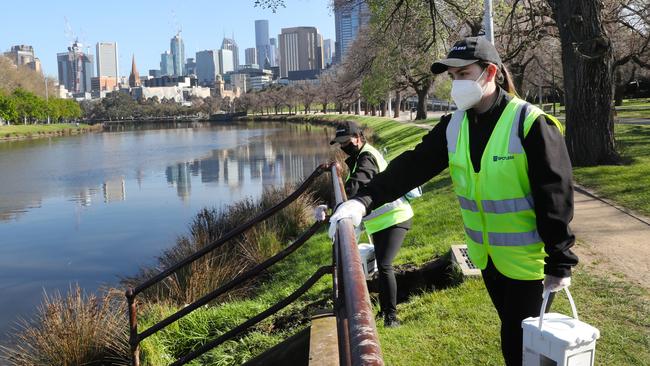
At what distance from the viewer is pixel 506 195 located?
9.09 feet

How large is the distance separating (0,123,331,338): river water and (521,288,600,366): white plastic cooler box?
31.8 feet

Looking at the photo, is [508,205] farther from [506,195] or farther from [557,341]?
[557,341]

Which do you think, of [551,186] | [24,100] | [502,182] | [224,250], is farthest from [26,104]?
[551,186]

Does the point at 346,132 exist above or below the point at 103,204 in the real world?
above

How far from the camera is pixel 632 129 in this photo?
19.7 m

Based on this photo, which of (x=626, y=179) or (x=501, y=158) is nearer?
(x=501, y=158)

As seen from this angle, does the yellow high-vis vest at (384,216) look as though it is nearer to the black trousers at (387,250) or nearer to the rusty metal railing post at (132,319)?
the black trousers at (387,250)

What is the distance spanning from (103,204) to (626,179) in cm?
1724

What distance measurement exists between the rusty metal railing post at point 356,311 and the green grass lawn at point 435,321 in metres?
2.70

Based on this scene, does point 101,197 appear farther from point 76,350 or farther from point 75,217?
point 76,350

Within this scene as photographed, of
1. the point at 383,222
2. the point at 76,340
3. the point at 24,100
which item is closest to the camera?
the point at 383,222

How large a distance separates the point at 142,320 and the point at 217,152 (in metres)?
33.5

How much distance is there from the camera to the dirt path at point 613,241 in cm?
589

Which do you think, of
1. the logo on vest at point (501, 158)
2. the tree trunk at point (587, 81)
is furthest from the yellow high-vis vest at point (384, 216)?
the tree trunk at point (587, 81)
